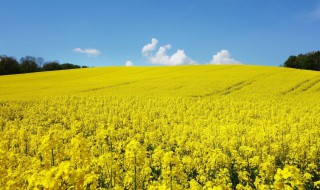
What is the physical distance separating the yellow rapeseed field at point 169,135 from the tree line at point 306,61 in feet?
144

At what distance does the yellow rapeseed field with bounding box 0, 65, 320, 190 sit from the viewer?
744 centimetres

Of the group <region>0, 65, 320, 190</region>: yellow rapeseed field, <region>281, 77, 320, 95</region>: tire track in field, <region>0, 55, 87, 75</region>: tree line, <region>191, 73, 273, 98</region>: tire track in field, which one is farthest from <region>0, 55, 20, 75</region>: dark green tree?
<region>281, 77, 320, 95</region>: tire track in field

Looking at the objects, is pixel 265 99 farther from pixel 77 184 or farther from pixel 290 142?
pixel 77 184

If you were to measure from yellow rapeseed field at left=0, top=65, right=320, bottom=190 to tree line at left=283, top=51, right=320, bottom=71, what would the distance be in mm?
43933

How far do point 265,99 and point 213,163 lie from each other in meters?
21.1

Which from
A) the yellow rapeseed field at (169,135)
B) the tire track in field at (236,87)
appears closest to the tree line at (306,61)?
the yellow rapeseed field at (169,135)

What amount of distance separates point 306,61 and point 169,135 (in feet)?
259

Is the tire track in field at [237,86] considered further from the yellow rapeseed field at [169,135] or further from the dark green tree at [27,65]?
the dark green tree at [27,65]

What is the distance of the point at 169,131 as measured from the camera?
18.0 metres

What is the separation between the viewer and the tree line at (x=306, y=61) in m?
85.1

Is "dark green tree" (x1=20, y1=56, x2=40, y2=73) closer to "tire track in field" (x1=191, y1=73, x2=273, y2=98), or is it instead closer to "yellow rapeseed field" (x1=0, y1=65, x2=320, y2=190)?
"yellow rapeseed field" (x1=0, y1=65, x2=320, y2=190)

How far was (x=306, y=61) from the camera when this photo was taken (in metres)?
85.7

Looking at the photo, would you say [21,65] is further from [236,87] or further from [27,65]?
[236,87]

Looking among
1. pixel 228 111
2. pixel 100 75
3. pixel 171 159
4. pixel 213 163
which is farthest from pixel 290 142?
pixel 100 75
